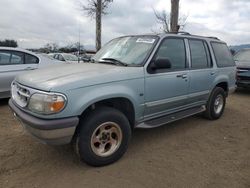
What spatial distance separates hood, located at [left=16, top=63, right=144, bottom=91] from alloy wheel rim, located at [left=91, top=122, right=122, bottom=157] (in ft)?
2.07

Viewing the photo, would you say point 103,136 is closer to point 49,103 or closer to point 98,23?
point 49,103

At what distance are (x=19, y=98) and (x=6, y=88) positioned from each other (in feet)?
11.4

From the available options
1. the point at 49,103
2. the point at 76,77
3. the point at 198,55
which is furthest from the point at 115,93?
the point at 198,55

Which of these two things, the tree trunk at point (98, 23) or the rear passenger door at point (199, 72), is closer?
the rear passenger door at point (199, 72)

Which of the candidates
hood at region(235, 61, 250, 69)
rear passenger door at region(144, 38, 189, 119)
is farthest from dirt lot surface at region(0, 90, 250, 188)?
hood at region(235, 61, 250, 69)

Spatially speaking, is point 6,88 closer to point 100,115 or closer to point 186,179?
point 100,115

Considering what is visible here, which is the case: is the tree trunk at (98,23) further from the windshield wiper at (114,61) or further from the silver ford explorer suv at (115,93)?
the windshield wiper at (114,61)

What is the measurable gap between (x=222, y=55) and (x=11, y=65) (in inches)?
206

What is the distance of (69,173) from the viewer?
142 inches

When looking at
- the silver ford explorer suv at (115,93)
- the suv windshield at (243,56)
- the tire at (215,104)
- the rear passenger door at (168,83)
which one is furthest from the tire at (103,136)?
the suv windshield at (243,56)

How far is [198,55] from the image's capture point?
5.55 metres

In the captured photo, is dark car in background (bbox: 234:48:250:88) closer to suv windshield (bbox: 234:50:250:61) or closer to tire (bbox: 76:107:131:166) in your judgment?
suv windshield (bbox: 234:50:250:61)

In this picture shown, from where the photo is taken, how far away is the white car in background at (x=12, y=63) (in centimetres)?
694

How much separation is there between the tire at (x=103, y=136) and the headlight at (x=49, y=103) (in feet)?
1.49
